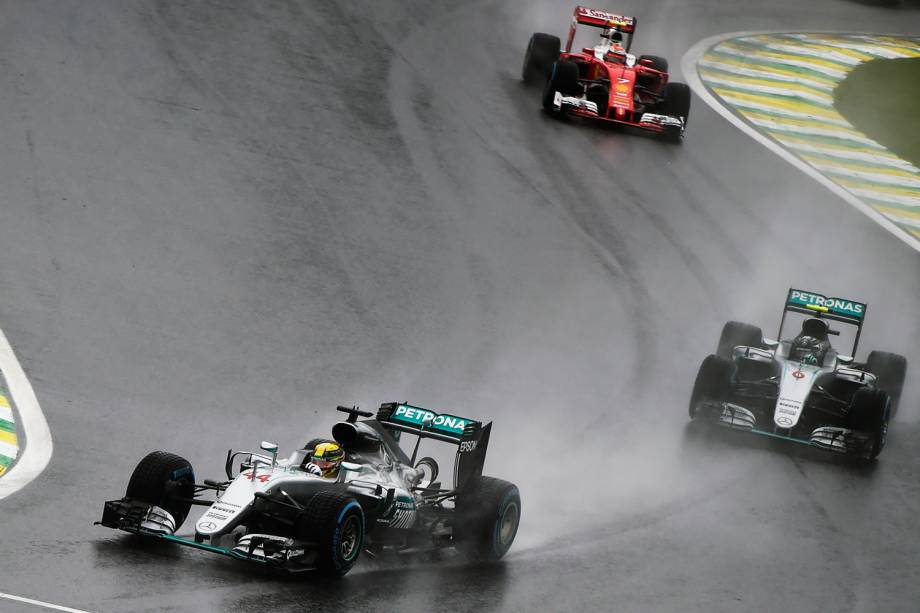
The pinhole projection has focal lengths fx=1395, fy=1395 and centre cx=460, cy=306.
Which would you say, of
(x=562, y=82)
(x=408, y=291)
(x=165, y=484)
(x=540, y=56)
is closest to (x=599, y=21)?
(x=540, y=56)

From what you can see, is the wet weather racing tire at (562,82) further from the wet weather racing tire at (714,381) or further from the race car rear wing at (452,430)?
the race car rear wing at (452,430)

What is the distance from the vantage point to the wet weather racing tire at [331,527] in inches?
419

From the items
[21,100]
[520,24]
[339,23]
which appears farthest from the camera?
[520,24]

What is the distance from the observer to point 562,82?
26281 mm

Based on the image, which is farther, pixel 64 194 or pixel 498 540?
pixel 64 194

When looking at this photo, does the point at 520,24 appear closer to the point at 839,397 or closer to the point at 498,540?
the point at 839,397

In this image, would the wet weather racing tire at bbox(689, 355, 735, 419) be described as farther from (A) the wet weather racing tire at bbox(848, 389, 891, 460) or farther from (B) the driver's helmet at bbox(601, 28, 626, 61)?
(B) the driver's helmet at bbox(601, 28, 626, 61)

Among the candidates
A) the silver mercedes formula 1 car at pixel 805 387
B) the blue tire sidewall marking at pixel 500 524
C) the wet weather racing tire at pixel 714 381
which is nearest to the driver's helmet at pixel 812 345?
the silver mercedes formula 1 car at pixel 805 387

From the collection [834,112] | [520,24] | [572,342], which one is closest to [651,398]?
[572,342]

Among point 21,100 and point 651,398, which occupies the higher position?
point 21,100

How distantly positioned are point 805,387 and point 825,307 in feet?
6.26

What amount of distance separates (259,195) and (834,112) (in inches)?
530

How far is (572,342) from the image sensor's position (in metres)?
19.2

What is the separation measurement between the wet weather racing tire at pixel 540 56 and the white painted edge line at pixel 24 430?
14.5m
